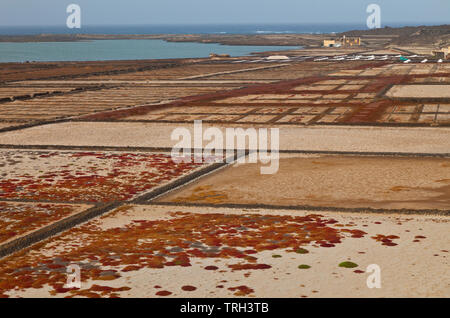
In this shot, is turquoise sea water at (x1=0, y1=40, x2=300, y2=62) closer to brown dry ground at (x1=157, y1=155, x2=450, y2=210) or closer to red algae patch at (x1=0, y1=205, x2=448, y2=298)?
brown dry ground at (x1=157, y1=155, x2=450, y2=210)

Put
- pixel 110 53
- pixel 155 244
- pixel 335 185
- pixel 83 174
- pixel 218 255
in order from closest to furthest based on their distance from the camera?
1. pixel 218 255
2. pixel 155 244
3. pixel 335 185
4. pixel 83 174
5. pixel 110 53

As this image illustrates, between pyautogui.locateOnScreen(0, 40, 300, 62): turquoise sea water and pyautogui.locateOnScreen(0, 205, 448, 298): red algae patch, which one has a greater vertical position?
pyautogui.locateOnScreen(0, 40, 300, 62): turquoise sea water

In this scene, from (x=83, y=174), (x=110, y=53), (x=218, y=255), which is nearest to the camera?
(x=218, y=255)

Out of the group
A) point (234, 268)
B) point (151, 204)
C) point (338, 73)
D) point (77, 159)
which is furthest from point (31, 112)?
point (338, 73)

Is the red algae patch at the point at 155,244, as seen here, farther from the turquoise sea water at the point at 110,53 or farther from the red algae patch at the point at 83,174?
the turquoise sea water at the point at 110,53

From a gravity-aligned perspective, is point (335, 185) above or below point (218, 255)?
above

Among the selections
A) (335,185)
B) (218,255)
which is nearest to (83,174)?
(335,185)

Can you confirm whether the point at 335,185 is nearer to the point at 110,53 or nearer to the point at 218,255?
the point at 218,255

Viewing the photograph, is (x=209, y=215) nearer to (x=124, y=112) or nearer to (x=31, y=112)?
(x=124, y=112)

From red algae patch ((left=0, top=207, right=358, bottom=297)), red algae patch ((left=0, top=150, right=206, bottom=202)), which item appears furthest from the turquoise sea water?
red algae patch ((left=0, top=207, right=358, bottom=297))

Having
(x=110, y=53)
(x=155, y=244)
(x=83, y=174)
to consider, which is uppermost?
(x=110, y=53)
